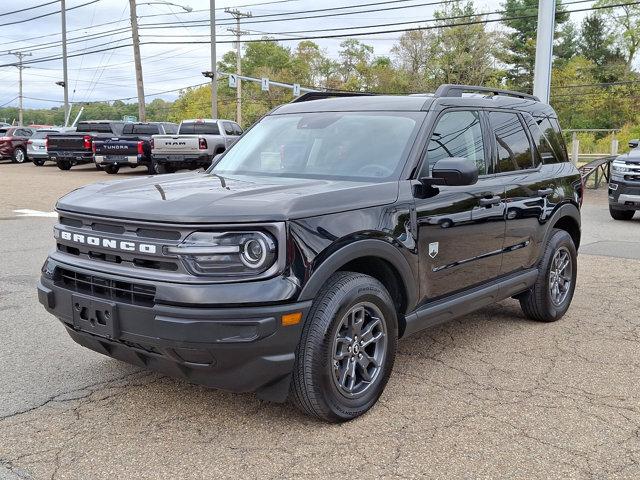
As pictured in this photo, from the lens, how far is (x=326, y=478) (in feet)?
9.85

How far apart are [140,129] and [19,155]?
31.8ft

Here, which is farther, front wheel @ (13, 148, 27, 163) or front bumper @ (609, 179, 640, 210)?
front wheel @ (13, 148, 27, 163)

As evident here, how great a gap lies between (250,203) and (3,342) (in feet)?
9.28

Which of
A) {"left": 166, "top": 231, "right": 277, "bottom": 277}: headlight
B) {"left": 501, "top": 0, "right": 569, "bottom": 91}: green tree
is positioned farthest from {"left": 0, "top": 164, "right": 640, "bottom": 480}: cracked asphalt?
{"left": 501, "top": 0, "right": 569, "bottom": 91}: green tree

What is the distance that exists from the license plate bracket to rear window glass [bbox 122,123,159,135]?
22957 millimetres

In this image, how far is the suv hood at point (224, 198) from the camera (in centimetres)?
314

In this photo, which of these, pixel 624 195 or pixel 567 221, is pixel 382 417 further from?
pixel 624 195

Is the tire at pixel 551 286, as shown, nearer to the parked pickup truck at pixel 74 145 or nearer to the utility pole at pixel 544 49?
the utility pole at pixel 544 49

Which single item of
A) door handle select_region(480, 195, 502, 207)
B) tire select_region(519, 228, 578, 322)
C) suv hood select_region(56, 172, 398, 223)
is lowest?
tire select_region(519, 228, 578, 322)

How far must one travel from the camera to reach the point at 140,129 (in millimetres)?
25750

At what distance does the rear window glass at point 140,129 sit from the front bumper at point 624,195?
1785 cm

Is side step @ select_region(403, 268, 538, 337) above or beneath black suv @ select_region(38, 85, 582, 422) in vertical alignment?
beneath

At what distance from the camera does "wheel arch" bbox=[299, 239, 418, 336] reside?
3281 millimetres

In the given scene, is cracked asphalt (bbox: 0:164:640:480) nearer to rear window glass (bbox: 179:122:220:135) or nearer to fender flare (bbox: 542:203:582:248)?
→ fender flare (bbox: 542:203:582:248)
